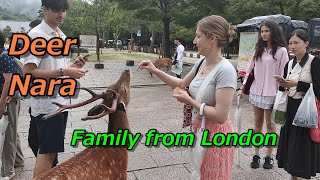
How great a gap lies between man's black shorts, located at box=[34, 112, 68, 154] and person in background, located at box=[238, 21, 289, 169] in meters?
2.29

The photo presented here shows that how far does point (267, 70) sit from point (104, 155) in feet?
7.52

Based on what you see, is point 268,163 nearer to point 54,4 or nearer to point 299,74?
point 299,74

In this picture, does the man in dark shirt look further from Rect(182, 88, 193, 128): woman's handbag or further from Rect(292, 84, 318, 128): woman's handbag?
Rect(292, 84, 318, 128): woman's handbag

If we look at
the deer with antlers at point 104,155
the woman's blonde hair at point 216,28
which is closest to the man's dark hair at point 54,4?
the deer with antlers at point 104,155

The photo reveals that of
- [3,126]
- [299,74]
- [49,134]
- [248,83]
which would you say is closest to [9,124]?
[3,126]

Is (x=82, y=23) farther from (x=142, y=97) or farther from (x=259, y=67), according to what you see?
(x=259, y=67)

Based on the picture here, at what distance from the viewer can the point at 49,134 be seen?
2.48 meters

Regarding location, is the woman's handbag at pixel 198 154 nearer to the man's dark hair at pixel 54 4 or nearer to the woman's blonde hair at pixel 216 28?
the woman's blonde hair at pixel 216 28

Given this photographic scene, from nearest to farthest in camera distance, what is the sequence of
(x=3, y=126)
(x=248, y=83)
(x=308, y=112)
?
(x=308, y=112) < (x=3, y=126) < (x=248, y=83)

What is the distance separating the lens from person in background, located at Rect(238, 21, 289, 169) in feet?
11.8

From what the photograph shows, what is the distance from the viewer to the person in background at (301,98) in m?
3.05

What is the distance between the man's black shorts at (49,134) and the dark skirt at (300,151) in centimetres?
226

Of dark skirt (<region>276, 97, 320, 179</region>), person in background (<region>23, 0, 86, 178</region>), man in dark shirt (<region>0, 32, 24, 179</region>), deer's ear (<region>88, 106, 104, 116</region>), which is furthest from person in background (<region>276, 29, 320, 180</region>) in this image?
man in dark shirt (<region>0, 32, 24, 179</region>)

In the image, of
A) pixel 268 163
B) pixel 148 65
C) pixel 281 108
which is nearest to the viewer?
pixel 148 65
